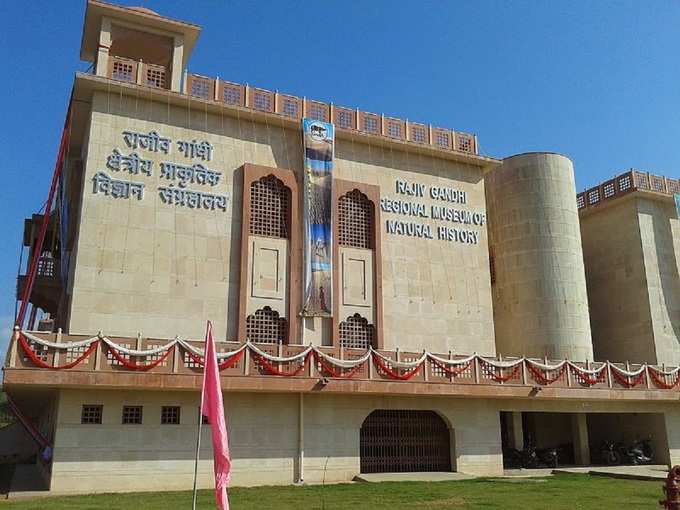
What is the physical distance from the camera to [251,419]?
2044 centimetres

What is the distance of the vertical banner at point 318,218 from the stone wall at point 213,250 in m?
0.67

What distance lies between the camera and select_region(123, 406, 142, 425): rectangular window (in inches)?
751

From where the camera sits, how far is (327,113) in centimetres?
2597

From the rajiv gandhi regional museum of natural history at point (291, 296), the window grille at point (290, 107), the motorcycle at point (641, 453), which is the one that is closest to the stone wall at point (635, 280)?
the rajiv gandhi regional museum of natural history at point (291, 296)

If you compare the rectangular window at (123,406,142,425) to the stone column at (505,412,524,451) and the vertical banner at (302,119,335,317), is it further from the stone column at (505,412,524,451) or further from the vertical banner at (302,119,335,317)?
the stone column at (505,412,524,451)

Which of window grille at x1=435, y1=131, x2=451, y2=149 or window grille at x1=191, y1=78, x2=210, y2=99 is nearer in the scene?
window grille at x1=191, y1=78, x2=210, y2=99

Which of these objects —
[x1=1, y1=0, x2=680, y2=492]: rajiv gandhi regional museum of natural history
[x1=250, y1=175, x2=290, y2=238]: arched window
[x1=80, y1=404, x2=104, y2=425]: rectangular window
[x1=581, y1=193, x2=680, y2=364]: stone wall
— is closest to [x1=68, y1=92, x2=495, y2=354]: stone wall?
[x1=1, y1=0, x2=680, y2=492]: rajiv gandhi regional museum of natural history

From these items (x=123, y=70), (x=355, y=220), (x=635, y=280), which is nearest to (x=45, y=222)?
(x=123, y=70)

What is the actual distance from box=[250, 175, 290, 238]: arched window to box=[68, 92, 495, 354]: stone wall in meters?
0.61

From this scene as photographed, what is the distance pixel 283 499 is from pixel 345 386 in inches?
197

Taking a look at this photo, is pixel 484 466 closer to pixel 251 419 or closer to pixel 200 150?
pixel 251 419

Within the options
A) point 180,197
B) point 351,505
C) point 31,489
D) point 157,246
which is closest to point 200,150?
point 180,197

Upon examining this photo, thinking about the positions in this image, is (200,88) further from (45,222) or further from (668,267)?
(668,267)

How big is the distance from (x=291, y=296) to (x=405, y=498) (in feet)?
30.0
